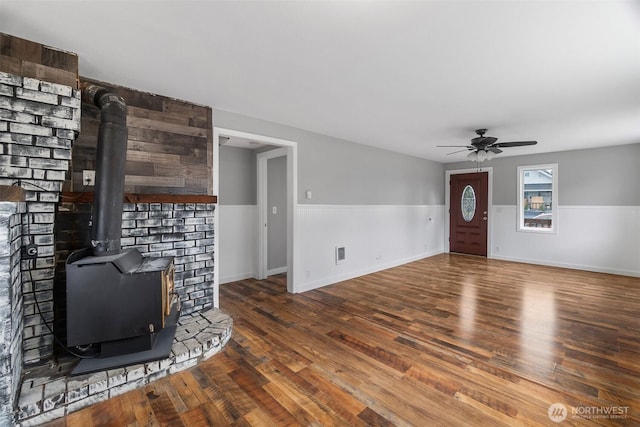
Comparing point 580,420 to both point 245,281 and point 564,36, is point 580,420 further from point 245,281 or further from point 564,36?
point 245,281

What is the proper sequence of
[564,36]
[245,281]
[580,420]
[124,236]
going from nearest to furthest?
[580,420] → [564,36] → [124,236] → [245,281]

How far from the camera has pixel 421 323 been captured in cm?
321

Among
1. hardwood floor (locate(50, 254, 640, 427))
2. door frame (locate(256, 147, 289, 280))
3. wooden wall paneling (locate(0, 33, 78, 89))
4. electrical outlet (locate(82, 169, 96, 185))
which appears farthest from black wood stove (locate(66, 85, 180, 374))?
door frame (locate(256, 147, 289, 280))

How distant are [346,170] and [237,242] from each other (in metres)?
2.23

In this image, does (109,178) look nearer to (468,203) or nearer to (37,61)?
(37,61)

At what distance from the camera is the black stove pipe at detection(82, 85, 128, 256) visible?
2.17 meters

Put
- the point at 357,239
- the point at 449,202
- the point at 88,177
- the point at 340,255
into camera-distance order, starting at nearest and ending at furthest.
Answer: the point at 88,177
the point at 340,255
the point at 357,239
the point at 449,202

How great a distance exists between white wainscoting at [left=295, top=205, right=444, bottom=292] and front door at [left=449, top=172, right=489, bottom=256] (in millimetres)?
735

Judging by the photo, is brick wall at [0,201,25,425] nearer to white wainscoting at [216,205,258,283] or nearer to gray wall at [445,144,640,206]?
white wainscoting at [216,205,258,283]

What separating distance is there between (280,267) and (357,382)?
3.57 m

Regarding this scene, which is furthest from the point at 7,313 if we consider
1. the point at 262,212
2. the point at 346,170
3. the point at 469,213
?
the point at 469,213

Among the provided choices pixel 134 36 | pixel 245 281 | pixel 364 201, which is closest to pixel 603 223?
pixel 364 201

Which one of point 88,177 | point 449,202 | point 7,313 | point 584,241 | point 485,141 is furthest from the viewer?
point 449,202

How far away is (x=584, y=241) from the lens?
574cm
